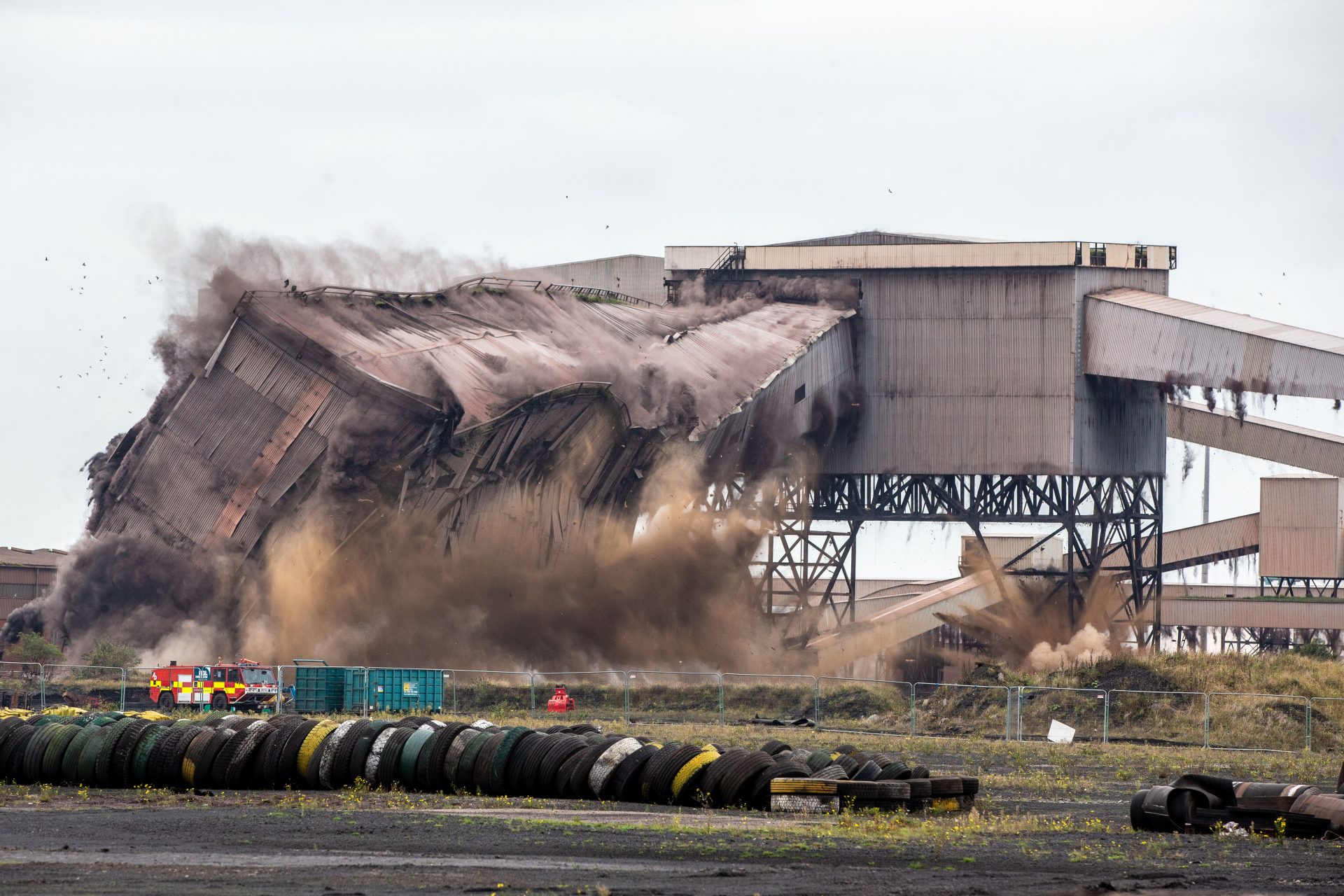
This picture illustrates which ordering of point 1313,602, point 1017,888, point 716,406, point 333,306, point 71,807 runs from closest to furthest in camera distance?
1. point 1017,888
2. point 71,807
3. point 333,306
4. point 716,406
5. point 1313,602

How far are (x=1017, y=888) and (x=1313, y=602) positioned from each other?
219ft

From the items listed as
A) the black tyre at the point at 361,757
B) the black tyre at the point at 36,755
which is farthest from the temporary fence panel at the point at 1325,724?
the black tyre at the point at 36,755

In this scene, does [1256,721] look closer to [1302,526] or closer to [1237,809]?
[1237,809]

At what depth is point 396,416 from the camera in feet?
156

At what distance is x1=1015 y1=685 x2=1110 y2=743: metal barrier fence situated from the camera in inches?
1715

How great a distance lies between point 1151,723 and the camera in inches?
1721

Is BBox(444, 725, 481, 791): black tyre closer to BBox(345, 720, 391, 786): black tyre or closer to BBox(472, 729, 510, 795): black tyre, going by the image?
BBox(472, 729, 510, 795): black tyre

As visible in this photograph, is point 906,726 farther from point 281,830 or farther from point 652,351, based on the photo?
point 281,830

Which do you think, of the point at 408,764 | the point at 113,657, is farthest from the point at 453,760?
the point at 113,657

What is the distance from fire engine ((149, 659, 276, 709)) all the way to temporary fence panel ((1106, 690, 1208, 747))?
22.9 meters

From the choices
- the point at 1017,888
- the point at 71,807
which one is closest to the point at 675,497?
the point at 71,807

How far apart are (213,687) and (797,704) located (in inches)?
713

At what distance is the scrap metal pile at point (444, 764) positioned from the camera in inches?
899

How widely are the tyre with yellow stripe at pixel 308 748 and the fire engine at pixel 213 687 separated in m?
21.7
